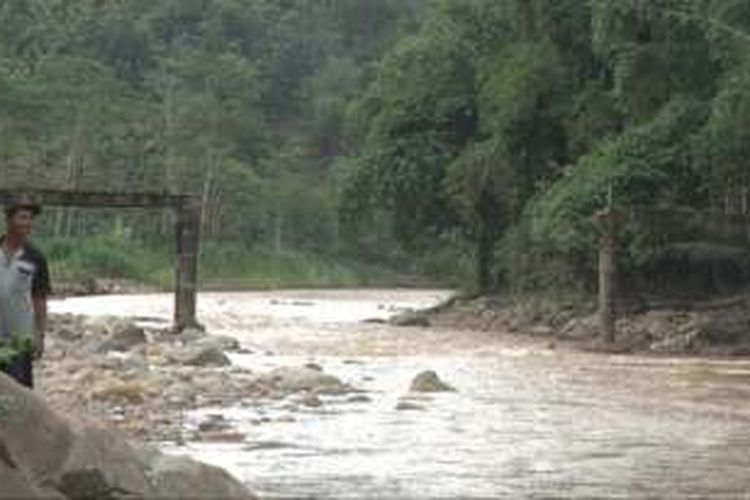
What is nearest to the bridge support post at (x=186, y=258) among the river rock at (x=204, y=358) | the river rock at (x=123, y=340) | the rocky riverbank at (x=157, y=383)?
the river rock at (x=123, y=340)

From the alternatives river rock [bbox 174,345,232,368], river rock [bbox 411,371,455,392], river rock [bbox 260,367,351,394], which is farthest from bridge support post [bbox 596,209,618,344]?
river rock [bbox 260,367,351,394]

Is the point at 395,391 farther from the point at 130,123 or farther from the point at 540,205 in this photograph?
the point at 130,123

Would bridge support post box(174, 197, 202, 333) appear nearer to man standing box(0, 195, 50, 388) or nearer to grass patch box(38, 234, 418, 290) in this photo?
man standing box(0, 195, 50, 388)

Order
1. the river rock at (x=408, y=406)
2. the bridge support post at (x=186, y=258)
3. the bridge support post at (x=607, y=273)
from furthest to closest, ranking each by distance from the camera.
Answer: the bridge support post at (x=186, y=258), the bridge support post at (x=607, y=273), the river rock at (x=408, y=406)

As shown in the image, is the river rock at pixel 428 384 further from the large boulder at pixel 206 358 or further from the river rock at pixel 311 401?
the large boulder at pixel 206 358

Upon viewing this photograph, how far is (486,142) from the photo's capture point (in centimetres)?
4575

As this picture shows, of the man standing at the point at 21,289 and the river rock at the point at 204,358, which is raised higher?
the man standing at the point at 21,289

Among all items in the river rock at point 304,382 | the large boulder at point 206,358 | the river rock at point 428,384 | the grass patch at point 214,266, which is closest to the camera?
the river rock at point 304,382

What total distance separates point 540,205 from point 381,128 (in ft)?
37.3

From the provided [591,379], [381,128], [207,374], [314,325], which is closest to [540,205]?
[314,325]

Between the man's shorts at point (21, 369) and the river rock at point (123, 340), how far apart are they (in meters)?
16.7

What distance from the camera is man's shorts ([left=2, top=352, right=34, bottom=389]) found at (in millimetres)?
9508

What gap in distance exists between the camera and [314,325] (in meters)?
42.5

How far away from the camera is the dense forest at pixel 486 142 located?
35875 mm
